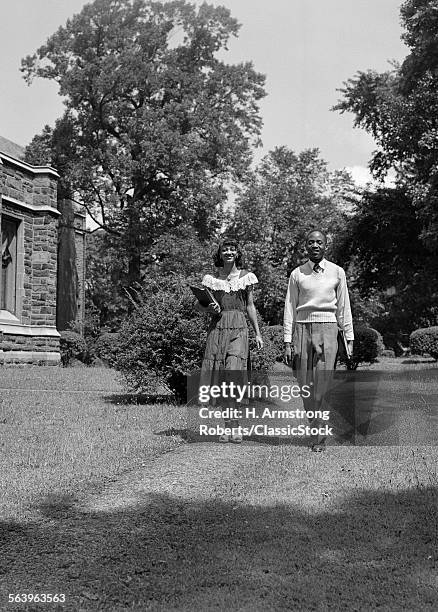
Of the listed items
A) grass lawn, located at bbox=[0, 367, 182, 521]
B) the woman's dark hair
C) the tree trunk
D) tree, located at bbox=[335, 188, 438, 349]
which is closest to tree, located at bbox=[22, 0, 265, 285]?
the tree trunk

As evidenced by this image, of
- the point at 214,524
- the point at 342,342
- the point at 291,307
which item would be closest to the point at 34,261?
the point at 291,307

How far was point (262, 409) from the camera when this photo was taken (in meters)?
9.20

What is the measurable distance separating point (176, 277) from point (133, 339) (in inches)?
58.6

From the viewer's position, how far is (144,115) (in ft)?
102

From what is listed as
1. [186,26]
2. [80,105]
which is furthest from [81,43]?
[186,26]

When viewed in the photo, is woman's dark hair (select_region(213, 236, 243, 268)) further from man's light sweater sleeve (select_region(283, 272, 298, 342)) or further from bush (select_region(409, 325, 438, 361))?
bush (select_region(409, 325, 438, 361))

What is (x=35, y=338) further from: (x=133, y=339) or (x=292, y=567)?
(x=292, y=567)

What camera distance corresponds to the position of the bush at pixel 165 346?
11.8 m

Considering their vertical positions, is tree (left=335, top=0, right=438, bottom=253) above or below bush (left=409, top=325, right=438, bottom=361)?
above

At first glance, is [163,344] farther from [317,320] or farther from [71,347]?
[71,347]

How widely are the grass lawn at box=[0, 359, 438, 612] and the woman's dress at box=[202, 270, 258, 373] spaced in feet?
2.94

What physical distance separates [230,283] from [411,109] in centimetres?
1947

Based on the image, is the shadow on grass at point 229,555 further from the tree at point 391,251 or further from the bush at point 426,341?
the bush at point 426,341

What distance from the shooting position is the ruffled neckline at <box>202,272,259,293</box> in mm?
8047
